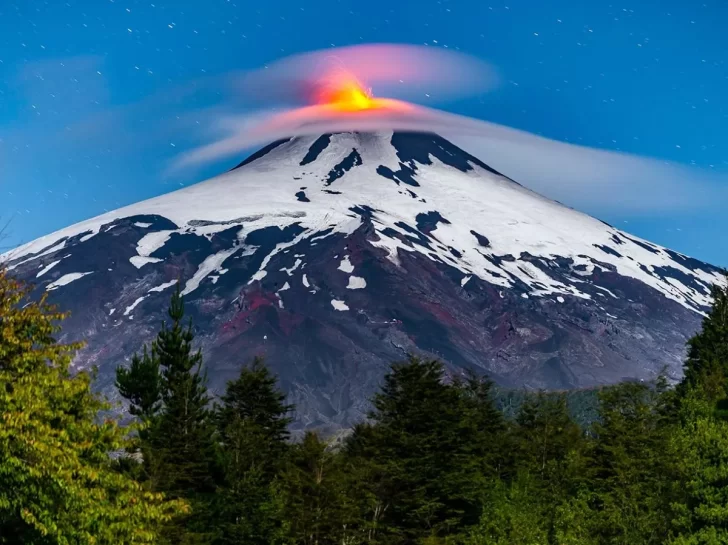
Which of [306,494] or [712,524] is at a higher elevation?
[712,524]

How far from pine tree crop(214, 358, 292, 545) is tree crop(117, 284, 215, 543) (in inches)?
52.2

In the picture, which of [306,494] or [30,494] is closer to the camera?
[30,494]

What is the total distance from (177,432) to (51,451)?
40.1m

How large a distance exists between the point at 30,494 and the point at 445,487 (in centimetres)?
3976

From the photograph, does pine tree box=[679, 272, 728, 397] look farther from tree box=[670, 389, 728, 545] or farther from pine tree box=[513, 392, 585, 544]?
tree box=[670, 389, 728, 545]

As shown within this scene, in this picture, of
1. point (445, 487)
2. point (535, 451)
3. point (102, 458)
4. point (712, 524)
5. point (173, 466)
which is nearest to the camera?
point (102, 458)

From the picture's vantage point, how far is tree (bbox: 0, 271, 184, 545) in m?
19.5

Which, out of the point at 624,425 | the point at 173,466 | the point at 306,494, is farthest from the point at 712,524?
the point at 173,466

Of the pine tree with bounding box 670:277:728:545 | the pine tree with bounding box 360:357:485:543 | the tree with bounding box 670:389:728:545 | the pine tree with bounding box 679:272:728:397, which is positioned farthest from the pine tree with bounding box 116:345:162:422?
the pine tree with bounding box 679:272:728:397

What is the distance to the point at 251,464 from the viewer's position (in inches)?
2282

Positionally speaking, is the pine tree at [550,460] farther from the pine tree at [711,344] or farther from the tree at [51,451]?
the tree at [51,451]

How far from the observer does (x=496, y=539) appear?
47812 mm

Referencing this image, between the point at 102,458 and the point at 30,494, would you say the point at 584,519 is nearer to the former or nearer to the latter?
the point at 102,458

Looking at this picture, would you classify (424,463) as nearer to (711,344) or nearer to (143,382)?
(143,382)
